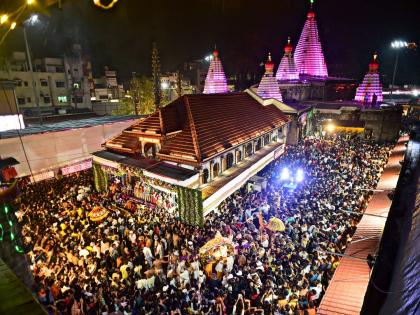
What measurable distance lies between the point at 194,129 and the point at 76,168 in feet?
38.1

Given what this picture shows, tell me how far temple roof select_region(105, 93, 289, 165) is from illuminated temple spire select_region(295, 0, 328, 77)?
75.0ft

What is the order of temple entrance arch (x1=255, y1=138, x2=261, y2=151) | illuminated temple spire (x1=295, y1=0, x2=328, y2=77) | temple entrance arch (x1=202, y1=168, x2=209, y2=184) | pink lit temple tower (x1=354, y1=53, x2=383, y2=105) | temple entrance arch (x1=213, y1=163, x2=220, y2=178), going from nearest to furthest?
temple entrance arch (x1=202, y1=168, x2=209, y2=184), temple entrance arch (x1=213, y1=163, x2=220, y2=178), temple entrance arch (x1=255, y1=138, x2=261, y2=151), pink lit temple tower (x1=354, y1=53, x2=383, y2=105), illuminated temple spire (x1=295, y1=0, x2=328, y2=77)

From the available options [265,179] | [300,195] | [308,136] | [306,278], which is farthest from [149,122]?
[308,136]

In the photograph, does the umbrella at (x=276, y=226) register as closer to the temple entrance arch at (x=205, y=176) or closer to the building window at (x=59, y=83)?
the temple entrance arch at (x=205, y=176)

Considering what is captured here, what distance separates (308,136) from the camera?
32.7 meters

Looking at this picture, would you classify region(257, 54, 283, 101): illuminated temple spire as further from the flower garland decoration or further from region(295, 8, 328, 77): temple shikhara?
the flower garland decoration

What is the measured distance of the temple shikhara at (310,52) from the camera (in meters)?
35.9

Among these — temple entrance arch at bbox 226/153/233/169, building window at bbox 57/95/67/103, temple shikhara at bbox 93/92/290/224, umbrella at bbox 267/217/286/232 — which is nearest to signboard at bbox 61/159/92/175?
temple shikhara at bbox 93/92/290/224

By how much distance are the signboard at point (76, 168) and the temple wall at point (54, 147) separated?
1.42ft

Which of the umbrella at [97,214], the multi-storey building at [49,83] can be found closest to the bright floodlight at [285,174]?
the umbrella at [97,214]

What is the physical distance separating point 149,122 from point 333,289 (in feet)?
41.8

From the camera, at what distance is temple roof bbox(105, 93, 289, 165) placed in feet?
45.3

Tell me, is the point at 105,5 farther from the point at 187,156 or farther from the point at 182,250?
the point at 182,250

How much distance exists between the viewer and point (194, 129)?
1437cm
